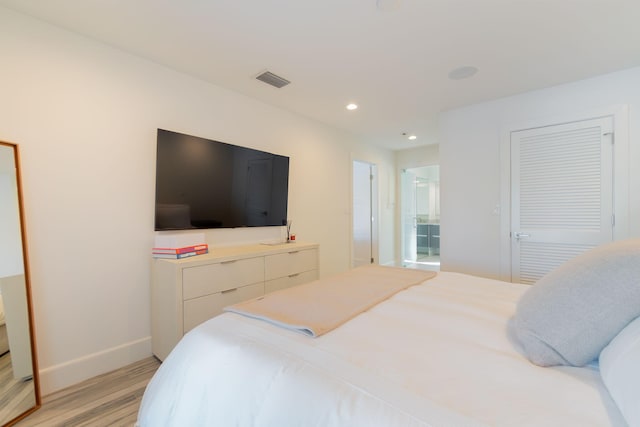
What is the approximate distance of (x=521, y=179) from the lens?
295 cm

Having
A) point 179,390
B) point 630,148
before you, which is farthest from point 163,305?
point 630,148

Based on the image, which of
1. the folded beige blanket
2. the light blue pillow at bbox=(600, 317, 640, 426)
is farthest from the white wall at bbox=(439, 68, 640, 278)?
the light blue pillow at bbox=(600, 317, 640, 426)

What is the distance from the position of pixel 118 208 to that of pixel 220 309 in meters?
1.10

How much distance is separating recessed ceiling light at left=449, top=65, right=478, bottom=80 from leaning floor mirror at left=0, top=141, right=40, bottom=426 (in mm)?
3260

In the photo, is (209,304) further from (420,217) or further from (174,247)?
(420,217)

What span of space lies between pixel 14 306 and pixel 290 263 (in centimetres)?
A: 191

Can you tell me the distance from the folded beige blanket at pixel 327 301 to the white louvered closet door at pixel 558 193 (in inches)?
66.6

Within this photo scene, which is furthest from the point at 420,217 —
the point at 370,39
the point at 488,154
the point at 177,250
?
the point at 177,250

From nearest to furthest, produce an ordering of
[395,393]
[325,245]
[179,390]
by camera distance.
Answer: [395,393]
[179,390]
[325,245]

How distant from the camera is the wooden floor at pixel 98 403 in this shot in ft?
5.16

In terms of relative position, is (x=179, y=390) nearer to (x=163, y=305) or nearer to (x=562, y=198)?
(x=163, y=305)

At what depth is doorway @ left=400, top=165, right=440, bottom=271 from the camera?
5.69 m

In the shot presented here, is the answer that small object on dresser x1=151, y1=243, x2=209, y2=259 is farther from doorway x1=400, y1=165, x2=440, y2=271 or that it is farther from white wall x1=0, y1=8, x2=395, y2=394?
doorway x1=400, y1=165, x2=440, y2=271

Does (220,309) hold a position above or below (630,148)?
below
